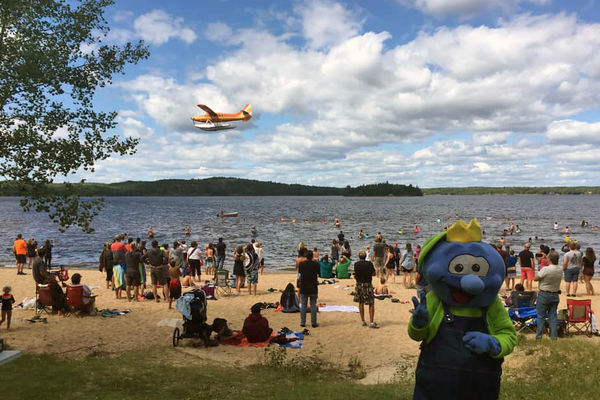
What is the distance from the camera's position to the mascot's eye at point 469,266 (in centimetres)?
450

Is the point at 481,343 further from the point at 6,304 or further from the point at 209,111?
the point at 209,111

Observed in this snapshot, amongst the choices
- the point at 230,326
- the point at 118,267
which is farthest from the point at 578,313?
the point at 118,267

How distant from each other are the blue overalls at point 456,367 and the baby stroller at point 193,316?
23.2 feet

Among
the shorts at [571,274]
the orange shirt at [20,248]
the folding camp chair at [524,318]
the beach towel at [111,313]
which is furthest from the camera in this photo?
the orange shirt at [20,248]

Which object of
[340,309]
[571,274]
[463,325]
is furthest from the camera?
[571,274]

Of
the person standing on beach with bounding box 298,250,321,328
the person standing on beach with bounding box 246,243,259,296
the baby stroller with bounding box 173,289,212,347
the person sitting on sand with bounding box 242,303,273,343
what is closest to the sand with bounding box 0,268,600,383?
the baby stroller with bounding box 173,289,212,347

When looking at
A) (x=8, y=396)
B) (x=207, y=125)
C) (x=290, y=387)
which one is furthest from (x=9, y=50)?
(x=207, y=125)

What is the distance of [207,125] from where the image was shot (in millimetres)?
43000

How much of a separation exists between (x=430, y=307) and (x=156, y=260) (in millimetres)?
12268

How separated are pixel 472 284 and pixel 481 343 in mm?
571

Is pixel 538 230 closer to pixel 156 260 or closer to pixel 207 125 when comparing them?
pixel 207 125

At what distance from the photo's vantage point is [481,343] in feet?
13.9

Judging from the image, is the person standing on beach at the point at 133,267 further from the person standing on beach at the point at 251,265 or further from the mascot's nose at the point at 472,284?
the mascot's nose at the point at 472,284

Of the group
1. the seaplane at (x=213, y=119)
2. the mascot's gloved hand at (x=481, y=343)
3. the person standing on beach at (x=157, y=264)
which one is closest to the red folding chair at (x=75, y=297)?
the person standing on beach at (x=157, y=264)
